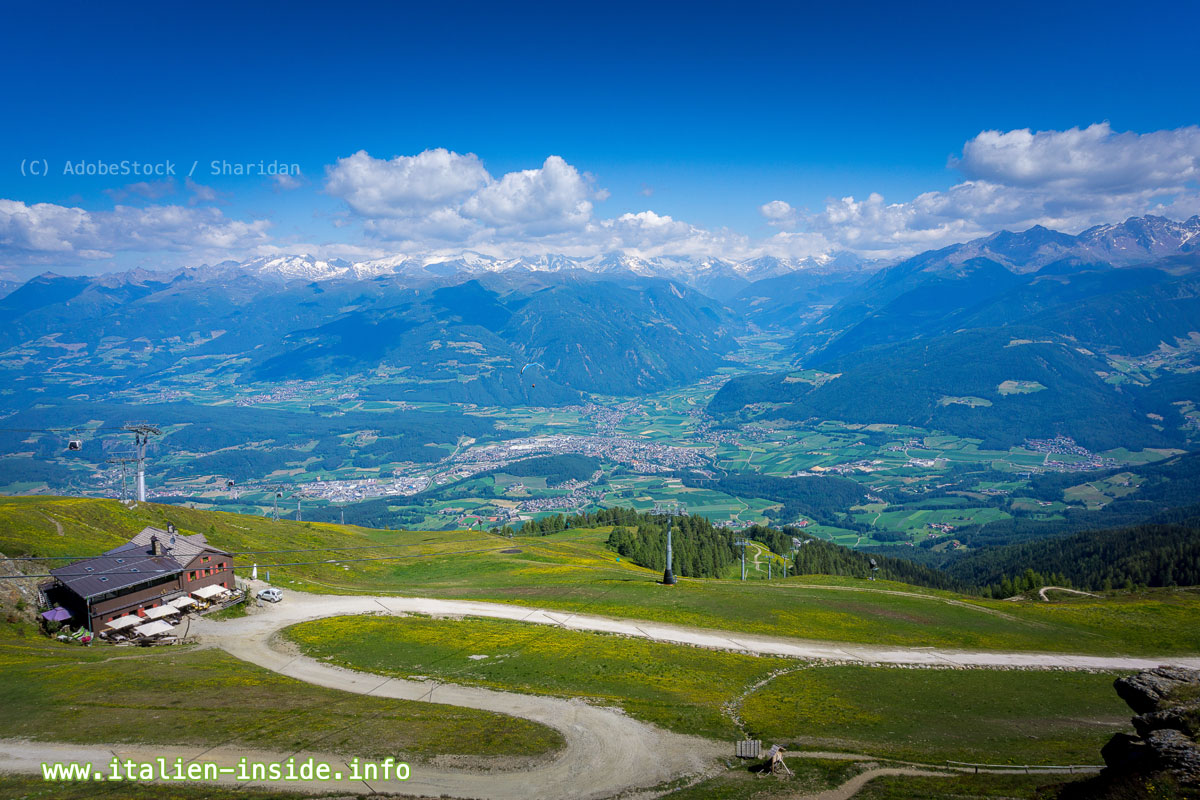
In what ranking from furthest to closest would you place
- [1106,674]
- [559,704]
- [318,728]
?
[1106,674] < [559,704] < [318,728]

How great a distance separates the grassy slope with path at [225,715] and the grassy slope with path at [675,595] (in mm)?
24625

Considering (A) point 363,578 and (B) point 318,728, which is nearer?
(B) point 318,728

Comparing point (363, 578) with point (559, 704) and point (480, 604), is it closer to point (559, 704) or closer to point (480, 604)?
point (480, 604)

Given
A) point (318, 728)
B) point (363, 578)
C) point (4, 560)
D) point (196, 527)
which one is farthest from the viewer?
point (196, 527)

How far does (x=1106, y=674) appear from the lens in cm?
4472

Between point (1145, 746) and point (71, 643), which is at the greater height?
point (1145, 746)

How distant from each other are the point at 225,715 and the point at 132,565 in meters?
30.4

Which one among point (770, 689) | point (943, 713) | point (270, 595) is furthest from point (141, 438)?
point (943, 713)

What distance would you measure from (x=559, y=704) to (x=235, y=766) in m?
16.7

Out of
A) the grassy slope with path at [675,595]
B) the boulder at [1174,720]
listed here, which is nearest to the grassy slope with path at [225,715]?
the grassy slope with path at [675,595]

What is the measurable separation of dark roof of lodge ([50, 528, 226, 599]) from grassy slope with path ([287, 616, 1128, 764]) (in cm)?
1451

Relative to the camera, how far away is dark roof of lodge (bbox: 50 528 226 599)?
4859cm

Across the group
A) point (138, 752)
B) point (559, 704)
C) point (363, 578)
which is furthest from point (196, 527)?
point (559, 704)

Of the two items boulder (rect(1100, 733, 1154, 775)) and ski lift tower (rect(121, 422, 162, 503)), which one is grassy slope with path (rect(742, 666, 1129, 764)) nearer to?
boulder (rect(1100, 733, 1154, 775))
